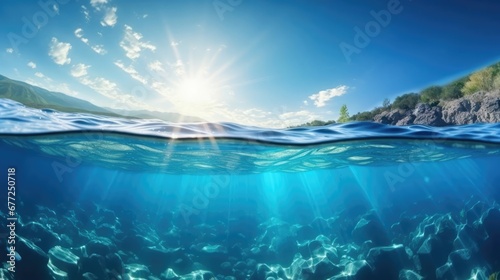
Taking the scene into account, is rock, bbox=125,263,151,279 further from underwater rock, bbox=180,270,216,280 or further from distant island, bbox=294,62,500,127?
distant island, bbox=294,62,500,127

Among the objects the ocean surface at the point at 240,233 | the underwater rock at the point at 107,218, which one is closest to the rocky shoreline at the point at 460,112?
the ocean surface at the point at 240,233

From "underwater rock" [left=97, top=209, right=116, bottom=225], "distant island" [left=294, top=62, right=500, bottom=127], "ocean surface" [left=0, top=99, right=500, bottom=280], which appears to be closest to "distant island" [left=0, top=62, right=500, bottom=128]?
"distant island" [left=294, top=62, right=500, bottom=127]

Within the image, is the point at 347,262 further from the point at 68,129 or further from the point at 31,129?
the point at 31,129

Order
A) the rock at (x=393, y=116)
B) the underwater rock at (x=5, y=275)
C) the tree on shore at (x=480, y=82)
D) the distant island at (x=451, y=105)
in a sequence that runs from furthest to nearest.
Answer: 1. the tree on shore at (x=480, y=82)
2. the rock at (x=393, y=116)
3. the distant island at (x=451, y=105)
4. the underwater rock at (x=5, y=275)

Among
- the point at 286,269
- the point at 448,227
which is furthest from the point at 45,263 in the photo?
the point at 448,227

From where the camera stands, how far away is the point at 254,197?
51.7m

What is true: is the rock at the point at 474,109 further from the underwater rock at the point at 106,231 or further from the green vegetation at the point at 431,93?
the underwater rock at the point at 106,231

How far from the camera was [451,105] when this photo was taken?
17.8 m

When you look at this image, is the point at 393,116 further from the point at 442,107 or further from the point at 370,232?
the point at 370,232

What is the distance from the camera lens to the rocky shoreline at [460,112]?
15.7 meters

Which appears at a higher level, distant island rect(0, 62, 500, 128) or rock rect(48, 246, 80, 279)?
distant island rect(0, 62, 500, 128)

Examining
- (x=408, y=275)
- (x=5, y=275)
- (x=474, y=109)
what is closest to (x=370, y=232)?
(x=408, y=275)

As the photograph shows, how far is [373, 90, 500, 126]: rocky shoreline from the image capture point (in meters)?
15.7

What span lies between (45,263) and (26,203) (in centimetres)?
1184
